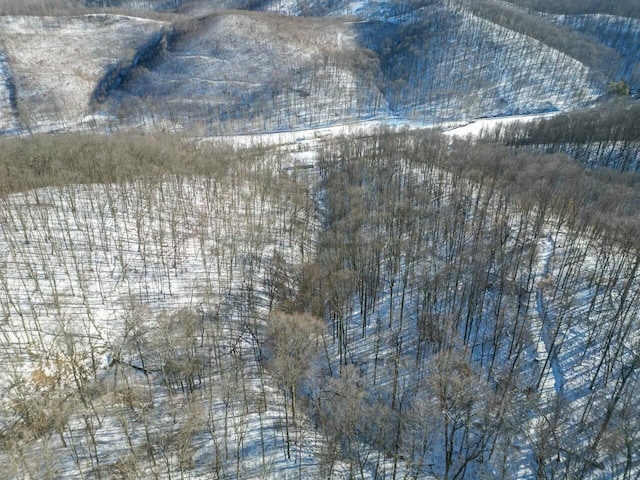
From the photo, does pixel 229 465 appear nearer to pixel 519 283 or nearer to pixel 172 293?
pixel 172 293

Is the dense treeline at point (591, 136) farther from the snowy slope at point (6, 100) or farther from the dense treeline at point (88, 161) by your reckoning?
the snowy slope at point (6, 100)

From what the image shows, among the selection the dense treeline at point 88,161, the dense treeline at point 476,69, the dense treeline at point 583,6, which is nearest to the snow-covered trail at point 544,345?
the dense treeline at point 88,161

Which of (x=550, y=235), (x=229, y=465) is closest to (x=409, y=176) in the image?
(x=550, y=235)

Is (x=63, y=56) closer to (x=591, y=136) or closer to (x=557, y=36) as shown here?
(x=591, y=136)

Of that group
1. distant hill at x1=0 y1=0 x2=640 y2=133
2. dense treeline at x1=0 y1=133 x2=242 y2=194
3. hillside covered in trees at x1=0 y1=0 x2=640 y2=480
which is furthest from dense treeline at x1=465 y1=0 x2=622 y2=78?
dense treeline at x1=0 y1=133 x2=242 y2=194

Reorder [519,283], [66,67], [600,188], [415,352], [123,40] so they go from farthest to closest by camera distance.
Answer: [123,40]
[66,67]
[600,188]
[519,283]
[415,352]
